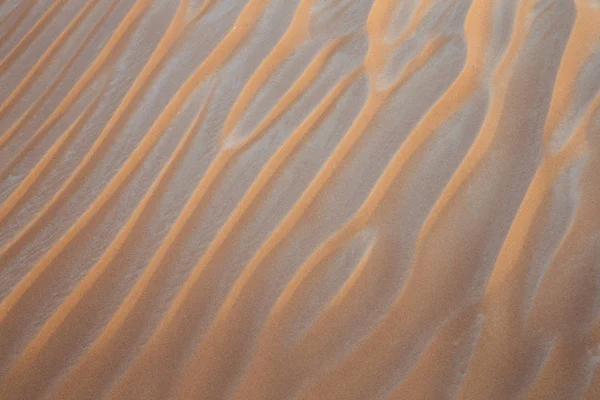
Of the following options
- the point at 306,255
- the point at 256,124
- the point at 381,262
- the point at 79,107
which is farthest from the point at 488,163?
the point at 79,107

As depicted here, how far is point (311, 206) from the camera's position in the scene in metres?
1.75

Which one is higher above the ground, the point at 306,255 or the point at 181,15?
the point at 181,15

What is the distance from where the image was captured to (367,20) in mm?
2188

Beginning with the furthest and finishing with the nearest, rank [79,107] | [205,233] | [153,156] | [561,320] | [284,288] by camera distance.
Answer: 1. [79,107]
2. [153,156]
3. [205,233]
4. [284,288]
5. [561,320]

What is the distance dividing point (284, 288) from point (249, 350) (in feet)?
0.59

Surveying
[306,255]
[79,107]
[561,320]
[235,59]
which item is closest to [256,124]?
[235,59]

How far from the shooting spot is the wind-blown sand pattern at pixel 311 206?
58.9 inches

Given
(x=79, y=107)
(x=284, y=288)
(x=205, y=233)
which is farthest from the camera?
(x=79, y=107)

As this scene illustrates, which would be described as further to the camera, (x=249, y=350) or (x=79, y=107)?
(x=79, y=107)

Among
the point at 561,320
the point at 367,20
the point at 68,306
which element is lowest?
the point at 68,306

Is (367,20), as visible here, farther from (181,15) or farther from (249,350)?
(249,350)

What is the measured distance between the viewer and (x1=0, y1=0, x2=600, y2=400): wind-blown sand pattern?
1.50 metres

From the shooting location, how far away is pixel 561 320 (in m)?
1.46

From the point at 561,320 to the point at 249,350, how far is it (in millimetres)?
738
